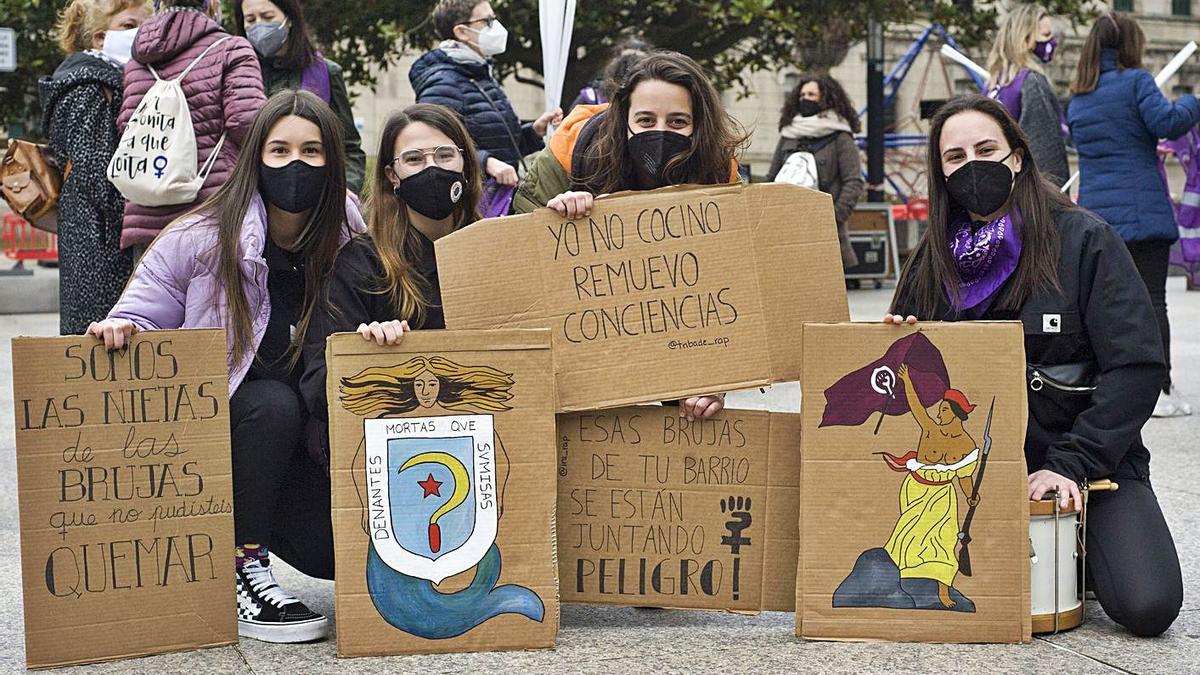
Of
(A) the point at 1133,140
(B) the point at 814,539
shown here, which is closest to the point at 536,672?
(B) the point at 814,539

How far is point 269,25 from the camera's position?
4.75m

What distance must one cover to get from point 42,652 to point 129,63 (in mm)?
2056

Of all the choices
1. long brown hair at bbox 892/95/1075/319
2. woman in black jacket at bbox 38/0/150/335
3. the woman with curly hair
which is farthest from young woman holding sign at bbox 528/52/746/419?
the woman with curly hair

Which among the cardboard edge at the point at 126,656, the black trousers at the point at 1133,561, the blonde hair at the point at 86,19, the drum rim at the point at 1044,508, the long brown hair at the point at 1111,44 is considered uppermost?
the long brown hair at the point at 1111,44

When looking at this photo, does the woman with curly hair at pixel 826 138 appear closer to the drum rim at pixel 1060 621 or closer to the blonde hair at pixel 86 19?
the blonde hair at pixel 86 19

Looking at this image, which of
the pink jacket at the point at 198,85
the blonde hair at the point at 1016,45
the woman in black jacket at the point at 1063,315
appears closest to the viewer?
the woman in black jacket at the point at 1063,315

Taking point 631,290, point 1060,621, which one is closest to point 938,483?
point 1060,621

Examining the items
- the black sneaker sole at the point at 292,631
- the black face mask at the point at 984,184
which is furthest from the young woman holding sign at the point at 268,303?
the black face mask at the point at 984,184

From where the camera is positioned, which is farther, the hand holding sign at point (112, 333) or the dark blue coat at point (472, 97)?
the dark blue coat at point (472, 97)

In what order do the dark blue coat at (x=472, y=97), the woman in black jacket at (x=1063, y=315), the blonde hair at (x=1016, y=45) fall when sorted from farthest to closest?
the blonde hair at (x=1016, y=45) < the dark blue coat at (x=472, y=97) < the woman in black jacket at (x=1063, y=315)

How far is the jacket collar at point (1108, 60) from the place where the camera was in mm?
6137

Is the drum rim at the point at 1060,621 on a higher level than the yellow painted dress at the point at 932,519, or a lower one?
lower

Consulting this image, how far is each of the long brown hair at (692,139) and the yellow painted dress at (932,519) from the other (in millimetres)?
930

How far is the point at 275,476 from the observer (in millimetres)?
3297
